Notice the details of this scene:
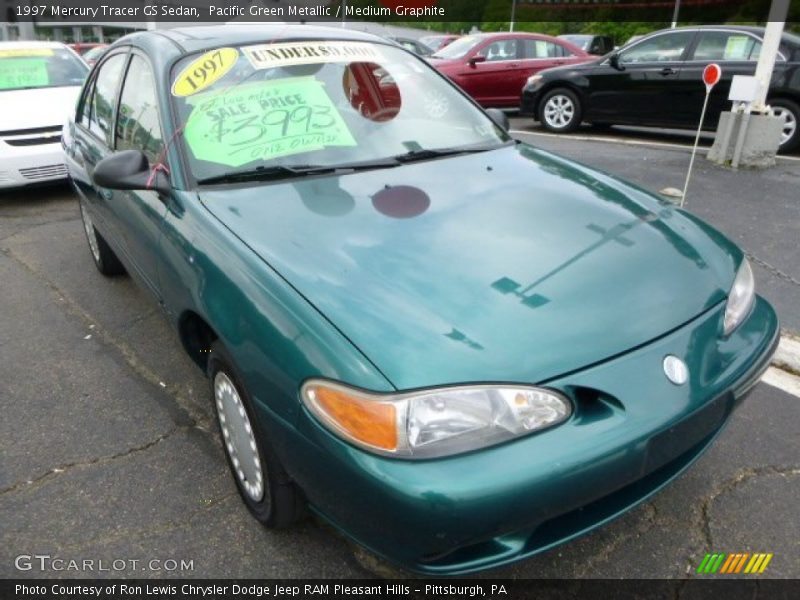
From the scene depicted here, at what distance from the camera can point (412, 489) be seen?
57.7 inches

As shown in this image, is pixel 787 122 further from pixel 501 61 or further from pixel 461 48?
pixel 461 48

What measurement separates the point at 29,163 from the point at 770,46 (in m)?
7.05

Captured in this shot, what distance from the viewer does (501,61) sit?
1030 cm

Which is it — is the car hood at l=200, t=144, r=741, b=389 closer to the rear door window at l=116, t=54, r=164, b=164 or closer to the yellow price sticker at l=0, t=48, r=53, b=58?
the rear door window at l=116, t=54, r=164, b=164

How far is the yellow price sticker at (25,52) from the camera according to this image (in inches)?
265

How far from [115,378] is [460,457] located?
2261 mm

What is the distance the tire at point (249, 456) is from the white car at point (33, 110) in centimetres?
453

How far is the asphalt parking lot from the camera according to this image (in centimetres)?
205

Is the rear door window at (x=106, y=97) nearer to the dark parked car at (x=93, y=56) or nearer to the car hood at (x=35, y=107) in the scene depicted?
the dark parked car at (x=93, y=56)

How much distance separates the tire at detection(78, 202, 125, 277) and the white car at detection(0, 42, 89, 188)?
1.95 metres

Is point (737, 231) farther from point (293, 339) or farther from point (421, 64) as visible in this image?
point (293, 339)

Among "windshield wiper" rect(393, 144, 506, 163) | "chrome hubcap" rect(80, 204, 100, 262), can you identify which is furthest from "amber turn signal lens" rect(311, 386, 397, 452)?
"chrome hubcap" rect(80, 204, 100, 262)

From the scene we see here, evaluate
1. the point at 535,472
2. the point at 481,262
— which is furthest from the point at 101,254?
the point at 535,472

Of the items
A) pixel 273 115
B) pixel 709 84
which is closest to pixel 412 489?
pixel 273 115
